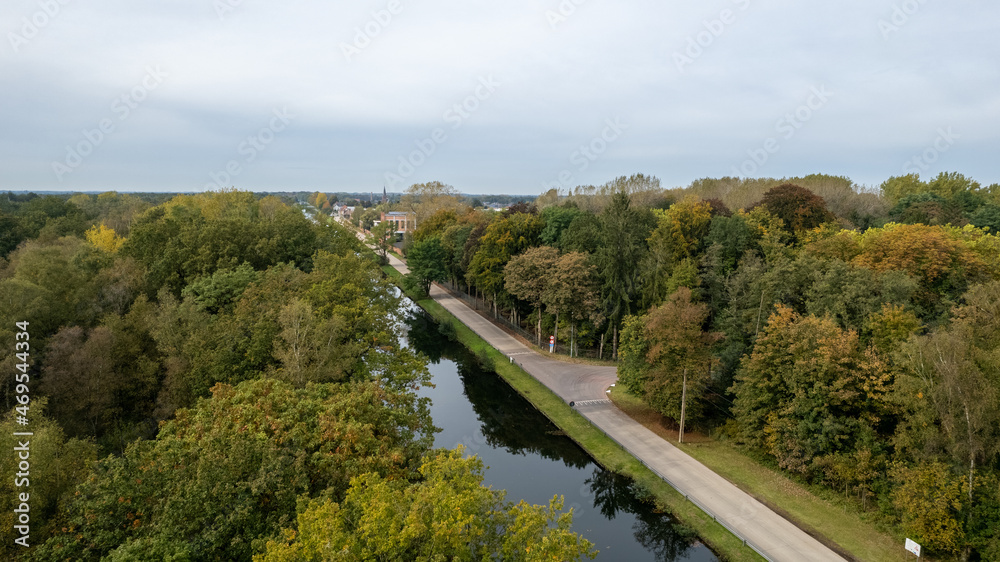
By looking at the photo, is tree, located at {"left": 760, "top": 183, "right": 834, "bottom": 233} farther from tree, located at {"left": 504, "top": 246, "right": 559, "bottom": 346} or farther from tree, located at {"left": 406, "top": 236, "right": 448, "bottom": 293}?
tree, located at {"left": 406, "top": 236, "right": 448, "bottom": 293}

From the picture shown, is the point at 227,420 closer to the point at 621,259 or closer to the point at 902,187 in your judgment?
the point at 621,259

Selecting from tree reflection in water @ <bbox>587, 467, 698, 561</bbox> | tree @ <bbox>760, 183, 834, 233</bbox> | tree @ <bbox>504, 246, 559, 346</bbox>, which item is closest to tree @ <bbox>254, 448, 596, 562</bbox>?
tree reflection in water @ <bbox>587, 467, 698, 561</bbox>

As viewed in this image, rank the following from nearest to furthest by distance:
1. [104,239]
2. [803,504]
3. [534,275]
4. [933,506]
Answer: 1. [933,506]
2. [803,504]
3. [534,275]
4. [104,239]

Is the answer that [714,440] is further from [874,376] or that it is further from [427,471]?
[427,471]

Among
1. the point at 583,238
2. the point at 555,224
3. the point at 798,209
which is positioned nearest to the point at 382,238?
the point at 555,224

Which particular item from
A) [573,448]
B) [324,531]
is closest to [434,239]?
[573,448]

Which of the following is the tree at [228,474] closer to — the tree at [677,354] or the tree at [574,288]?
the tree at [677,354]

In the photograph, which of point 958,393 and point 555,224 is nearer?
point 958,393
